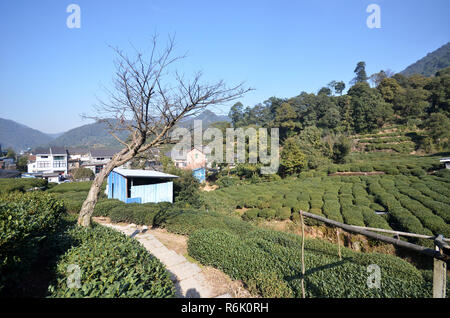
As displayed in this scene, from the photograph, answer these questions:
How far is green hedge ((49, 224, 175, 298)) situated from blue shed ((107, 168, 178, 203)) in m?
8.59

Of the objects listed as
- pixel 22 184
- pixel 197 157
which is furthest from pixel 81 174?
pixel 22 184

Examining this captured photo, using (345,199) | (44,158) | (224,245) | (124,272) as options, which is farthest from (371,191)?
(44,158)

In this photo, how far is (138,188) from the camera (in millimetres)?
11438

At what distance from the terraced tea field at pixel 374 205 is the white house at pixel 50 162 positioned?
1733 inches

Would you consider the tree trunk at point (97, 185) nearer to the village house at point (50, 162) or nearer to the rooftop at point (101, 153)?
the village house at point (50, 162)

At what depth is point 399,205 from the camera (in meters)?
10.6

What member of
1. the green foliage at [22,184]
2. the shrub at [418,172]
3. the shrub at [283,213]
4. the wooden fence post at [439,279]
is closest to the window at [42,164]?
the green foliage at [22,184]

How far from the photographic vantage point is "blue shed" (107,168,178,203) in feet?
37.1

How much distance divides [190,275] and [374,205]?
11.8 meters

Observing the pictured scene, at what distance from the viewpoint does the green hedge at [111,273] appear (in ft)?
6.69

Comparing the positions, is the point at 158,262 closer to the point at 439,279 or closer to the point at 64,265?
the point at 64,265

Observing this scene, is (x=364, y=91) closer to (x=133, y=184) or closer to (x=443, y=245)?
(x=133, y=184)
